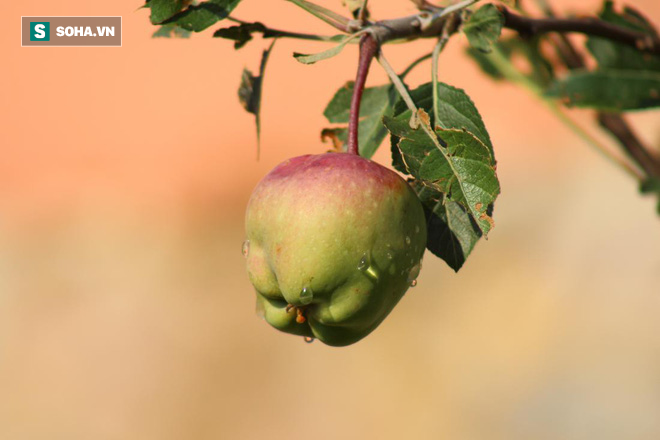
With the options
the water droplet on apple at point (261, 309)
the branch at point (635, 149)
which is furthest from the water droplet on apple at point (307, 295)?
the branch at point (635, 149)

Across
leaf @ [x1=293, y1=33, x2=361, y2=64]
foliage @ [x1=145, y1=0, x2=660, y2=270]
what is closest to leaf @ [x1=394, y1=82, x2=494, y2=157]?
foliage @ [x1=145, y1=0, x2=660, y2=270]

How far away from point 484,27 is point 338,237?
1.08 ft

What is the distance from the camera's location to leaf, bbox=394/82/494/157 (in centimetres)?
84

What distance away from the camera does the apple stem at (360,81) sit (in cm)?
82

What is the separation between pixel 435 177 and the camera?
0.77 m

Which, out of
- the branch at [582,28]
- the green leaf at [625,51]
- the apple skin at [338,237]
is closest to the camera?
the apple skin at [338,237]

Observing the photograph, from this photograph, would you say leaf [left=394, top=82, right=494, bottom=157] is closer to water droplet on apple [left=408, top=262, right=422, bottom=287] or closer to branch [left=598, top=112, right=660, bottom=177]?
water droplet on apple [left=408, top=262, right=422, bottom=287]

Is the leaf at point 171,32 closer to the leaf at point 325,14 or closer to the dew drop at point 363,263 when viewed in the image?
the leaf at point 325,14

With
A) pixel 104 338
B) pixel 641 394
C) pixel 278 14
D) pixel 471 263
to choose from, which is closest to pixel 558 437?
pixel 641 394

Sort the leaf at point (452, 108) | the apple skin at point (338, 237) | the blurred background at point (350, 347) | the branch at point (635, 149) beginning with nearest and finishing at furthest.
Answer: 1. the apple skin at point (338, 237)
2. the leaf at point (452, 108)
3. the branch at point (635, 149)
4. the blurred background at point (350, 347)

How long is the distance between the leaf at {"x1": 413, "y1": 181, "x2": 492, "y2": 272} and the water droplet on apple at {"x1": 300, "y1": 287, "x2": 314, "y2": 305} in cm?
14

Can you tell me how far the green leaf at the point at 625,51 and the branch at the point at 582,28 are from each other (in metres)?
0.03

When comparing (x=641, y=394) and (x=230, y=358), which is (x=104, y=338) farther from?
(x=641, y=394)

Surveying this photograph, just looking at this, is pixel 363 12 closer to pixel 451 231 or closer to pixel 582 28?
pixel 451 231
